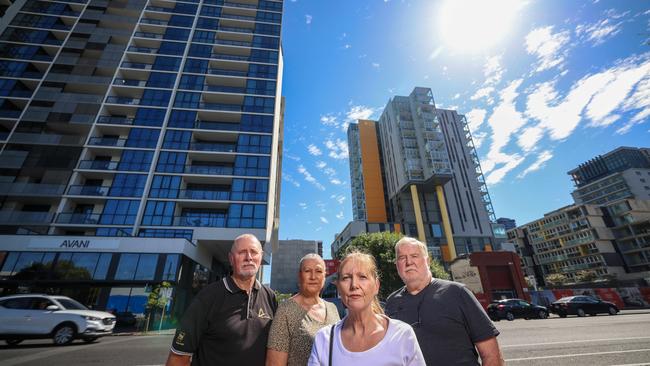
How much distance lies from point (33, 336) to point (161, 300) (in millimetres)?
8866

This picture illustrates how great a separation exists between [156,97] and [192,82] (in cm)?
461

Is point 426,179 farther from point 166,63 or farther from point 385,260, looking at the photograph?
point 166,63

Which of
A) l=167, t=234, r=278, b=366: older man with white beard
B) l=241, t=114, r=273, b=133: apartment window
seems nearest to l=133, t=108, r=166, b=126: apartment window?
l=241, t=114, r=273, b=133: apartment window

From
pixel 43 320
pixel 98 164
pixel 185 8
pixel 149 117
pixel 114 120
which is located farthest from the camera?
pixel 185 8

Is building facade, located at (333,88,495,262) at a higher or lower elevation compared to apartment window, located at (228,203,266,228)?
higher

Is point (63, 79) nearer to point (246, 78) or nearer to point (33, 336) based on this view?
point (246, 78)

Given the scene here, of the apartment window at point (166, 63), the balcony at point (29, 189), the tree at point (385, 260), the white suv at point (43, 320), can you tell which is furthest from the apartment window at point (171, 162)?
the white suv at point (43, 320)

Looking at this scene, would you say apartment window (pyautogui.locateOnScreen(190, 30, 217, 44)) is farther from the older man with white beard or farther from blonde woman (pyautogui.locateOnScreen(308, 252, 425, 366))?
blonde woman (pyautogui.locateOnScreen(308, 252, 425, 366))

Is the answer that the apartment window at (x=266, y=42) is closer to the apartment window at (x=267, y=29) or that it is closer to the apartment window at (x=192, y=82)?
the apartment window at (x=267, y=29)

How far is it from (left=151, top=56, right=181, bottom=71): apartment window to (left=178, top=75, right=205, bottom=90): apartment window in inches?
84.3

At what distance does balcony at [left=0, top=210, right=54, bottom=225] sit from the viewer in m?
23.8

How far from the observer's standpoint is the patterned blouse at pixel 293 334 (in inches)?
87.5

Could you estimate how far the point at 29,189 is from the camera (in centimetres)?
2492

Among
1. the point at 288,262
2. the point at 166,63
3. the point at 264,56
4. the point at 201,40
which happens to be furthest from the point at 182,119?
the point at 288,262
